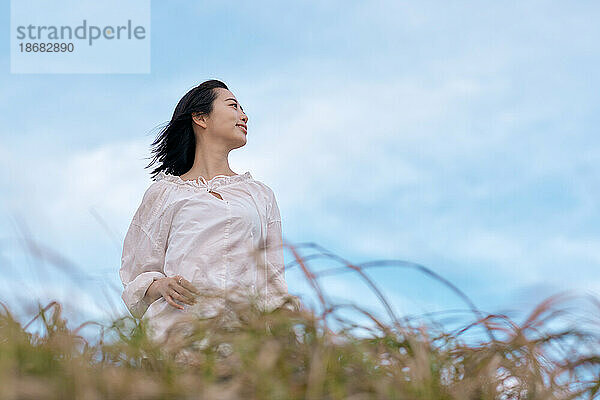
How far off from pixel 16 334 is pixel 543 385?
0.73m

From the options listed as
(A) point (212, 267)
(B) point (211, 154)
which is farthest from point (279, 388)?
(B) point (211, 154)

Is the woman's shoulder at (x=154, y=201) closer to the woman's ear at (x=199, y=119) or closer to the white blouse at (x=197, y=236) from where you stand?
the white blouse at (x=197, y=236)

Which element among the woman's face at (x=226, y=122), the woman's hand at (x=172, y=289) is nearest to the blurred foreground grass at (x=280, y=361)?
the woman's hand at (x=172, y=289)

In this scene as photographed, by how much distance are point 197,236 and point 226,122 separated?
0.57 meters

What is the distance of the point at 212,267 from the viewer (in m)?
2.41

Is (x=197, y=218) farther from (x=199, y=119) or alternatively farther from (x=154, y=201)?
(x=199, y=119)

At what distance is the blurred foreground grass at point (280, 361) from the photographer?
2.59 ft

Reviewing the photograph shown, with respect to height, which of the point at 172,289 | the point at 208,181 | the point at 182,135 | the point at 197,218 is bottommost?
the point at 172,289

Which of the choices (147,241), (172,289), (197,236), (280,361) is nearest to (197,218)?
(197,236)

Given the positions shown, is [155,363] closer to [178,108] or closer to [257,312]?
[257,312]

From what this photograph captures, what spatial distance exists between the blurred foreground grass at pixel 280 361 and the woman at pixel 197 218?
1.02 metres

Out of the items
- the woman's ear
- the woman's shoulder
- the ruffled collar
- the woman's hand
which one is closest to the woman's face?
the woman's ear

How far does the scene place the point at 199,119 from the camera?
9.50 ft

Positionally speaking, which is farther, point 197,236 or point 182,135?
point 182,135
